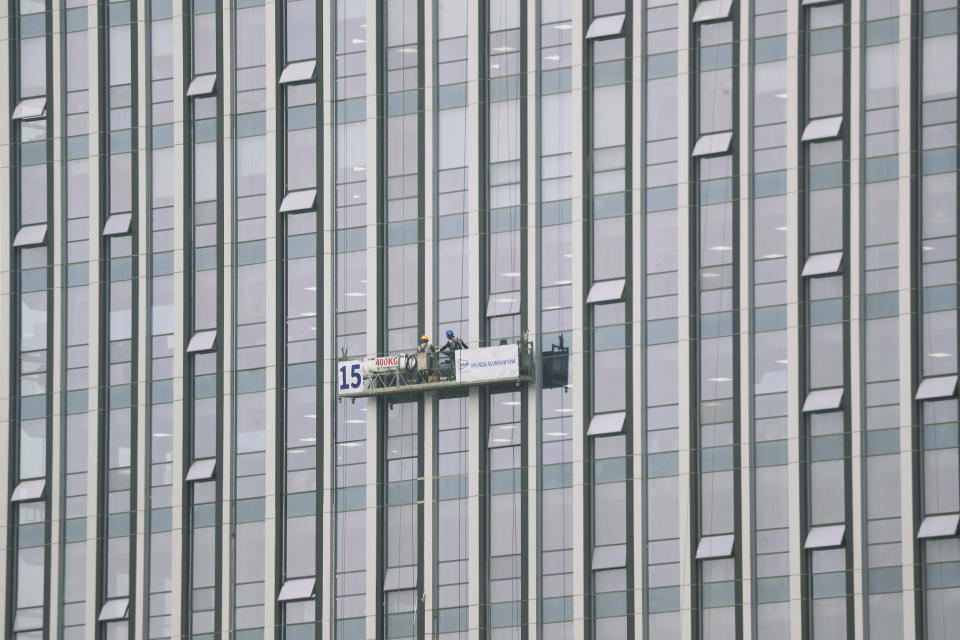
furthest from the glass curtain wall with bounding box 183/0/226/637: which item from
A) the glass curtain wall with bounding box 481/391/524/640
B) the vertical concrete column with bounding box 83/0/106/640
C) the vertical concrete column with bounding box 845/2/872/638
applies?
the vertical concrete column with bounding box 845/2/872/638

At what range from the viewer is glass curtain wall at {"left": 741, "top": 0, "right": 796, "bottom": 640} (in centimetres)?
10512

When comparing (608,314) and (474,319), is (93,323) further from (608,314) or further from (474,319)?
(608,314)

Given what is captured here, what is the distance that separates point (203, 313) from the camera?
116 m

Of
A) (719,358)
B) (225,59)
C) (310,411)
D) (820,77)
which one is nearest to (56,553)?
(310,411)

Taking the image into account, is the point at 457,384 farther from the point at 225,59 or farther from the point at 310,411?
the point at 225,59

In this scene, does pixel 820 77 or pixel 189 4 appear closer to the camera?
pixel 820 77

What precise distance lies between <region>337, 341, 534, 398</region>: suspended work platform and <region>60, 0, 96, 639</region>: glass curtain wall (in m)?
12.3

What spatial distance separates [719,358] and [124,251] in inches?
1055

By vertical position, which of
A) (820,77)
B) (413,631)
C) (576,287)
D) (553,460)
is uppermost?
(820,77)

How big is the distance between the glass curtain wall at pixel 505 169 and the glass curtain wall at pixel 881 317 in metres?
14.0

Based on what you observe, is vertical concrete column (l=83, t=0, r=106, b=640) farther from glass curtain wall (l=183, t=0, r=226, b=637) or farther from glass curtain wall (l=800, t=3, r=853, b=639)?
glass curtain wall (l=800, t=3, r=853, b=639)

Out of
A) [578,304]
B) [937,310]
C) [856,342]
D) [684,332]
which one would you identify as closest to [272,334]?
[578,304]

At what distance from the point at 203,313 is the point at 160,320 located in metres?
2.03

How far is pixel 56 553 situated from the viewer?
116688 mm
